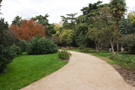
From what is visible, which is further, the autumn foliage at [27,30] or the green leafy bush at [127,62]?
the autumn foliage at [27,30]

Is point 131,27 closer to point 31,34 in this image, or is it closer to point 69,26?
point 69,26

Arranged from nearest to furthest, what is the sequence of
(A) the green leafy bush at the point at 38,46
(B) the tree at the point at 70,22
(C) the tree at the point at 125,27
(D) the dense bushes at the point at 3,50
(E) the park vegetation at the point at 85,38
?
(D) the dense bushes at the point at 3,50
(E) the park vegetation at the point at 85,38
(A) the green leafy bush at the point at 38,46
(C) the tree at the point at 125,27
(B) the tree at the point at 70,22

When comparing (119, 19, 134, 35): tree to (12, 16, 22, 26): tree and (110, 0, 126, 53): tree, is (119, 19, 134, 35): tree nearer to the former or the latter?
(110, 0, 126, 53): tree

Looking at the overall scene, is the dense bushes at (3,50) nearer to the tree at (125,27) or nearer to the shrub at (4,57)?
the shrub at (4,57)

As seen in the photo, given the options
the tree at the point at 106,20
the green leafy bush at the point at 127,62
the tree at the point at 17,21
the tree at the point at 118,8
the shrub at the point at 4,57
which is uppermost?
the tree at the point at 17,21

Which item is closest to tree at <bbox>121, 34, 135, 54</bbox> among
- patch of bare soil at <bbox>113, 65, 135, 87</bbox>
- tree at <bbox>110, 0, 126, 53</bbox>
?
tree at <bbox>110, 0, 126, 53</bbox>

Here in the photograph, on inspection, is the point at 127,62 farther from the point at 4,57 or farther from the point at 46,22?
the point at 46,22

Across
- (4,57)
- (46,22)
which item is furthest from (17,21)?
(4,57)

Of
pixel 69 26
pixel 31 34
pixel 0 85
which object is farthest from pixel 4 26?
pixel 69 26

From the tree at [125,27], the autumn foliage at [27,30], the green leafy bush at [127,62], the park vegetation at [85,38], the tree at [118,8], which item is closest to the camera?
the park vegetation at [85,38]

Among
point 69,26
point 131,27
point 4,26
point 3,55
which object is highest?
point 69,26

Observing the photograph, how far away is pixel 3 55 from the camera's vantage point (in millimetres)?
5316

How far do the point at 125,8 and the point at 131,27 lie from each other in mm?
16892

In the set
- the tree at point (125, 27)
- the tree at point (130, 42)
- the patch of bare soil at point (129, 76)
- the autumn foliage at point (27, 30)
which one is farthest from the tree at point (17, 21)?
the patch of bare soil at point (129, 76)
